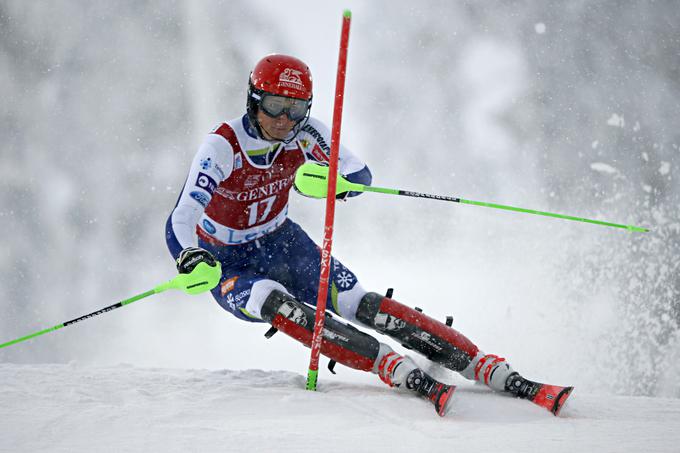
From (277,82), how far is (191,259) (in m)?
0.99

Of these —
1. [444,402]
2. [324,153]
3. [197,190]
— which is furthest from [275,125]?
[444,402]

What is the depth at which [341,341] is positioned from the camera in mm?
2908

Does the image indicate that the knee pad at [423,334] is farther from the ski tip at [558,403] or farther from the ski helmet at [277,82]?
the ski helmet at [277,82]

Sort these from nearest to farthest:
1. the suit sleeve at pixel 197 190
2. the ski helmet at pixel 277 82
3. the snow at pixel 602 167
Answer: the suit sleeve at pixel 197 190 → the ski helmet at pixel 277 82 → the snow at pixel 602 167

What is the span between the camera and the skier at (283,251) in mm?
2908

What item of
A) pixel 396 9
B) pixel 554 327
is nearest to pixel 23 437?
pixel 554 327

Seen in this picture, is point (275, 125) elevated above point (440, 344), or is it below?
above

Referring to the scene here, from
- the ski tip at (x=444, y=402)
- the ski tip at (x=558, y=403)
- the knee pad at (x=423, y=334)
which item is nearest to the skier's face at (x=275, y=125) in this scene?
the knee pad at (x=423, y=334)

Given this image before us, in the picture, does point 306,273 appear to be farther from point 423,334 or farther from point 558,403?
point 558,403

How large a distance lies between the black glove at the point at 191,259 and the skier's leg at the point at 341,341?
14.7 inches

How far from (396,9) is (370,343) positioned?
7.89 m

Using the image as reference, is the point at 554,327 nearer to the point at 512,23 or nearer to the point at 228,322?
the point at 228,322

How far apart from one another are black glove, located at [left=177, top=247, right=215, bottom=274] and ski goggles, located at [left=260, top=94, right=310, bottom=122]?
832mm

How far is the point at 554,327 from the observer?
6.01m
